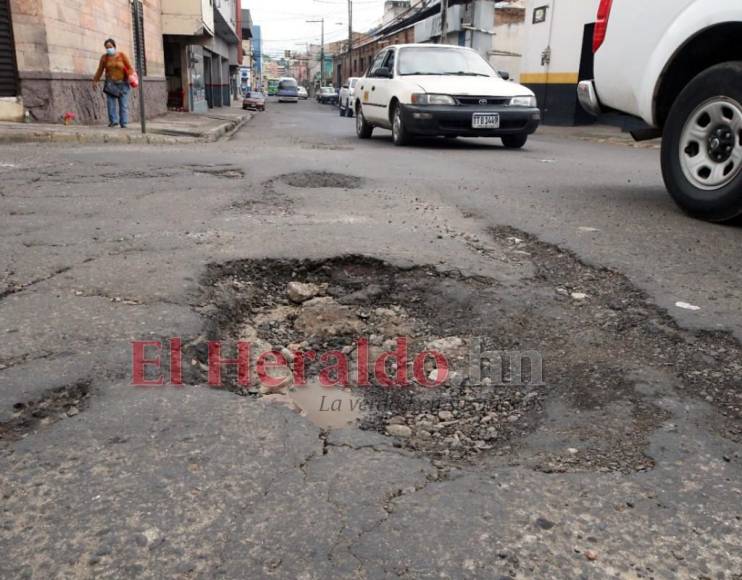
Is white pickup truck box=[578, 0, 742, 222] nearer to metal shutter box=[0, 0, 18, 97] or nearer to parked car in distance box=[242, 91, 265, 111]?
metal shutter box=[0, 0, 18, 97]

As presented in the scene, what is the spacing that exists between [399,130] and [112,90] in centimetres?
558

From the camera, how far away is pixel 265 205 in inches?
195

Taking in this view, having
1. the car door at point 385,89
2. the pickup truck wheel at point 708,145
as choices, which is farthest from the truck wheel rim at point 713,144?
the car door at point 385,89

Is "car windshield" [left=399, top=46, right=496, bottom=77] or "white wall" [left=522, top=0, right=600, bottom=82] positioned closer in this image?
"car windshield" [left=399, top=46, right=496, bottom=77]

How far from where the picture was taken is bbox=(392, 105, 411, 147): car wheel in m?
9.83

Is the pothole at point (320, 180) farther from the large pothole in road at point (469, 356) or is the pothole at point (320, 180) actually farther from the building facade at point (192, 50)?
the building facade at point (192, 50)

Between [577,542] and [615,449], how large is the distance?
47 cm

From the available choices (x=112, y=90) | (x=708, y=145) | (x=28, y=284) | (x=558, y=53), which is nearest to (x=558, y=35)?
(x=558, y=53)

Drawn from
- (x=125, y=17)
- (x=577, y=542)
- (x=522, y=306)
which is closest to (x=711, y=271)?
(x=522, y=306)

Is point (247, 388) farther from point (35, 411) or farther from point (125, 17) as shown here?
point (125, 17)

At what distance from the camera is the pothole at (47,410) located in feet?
5.97

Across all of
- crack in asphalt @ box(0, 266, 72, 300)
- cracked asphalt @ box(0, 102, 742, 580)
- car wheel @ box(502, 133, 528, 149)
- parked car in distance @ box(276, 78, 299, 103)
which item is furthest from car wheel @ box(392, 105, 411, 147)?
parked car in distance @ box(276, 78, 299, 103)

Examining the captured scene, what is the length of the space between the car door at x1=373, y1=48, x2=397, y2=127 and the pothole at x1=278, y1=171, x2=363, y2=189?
406 centimetres

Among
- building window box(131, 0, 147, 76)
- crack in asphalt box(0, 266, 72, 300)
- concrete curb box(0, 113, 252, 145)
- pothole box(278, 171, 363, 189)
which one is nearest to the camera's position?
crack in asphalt box(0, 266, 72, 300)
